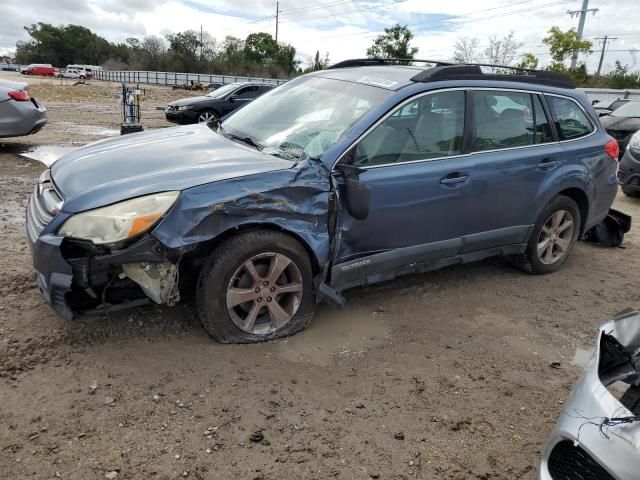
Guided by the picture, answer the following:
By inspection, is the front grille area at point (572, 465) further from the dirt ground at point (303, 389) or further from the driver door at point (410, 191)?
the driver door at point (410, 191)

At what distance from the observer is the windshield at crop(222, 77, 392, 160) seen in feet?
11.7

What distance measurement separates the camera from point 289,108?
4.11 meters

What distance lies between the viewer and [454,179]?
387cm

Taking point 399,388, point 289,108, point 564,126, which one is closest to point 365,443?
point 399,388

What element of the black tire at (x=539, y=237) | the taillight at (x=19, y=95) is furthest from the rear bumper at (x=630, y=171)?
the taillight at (x=19, y=95)

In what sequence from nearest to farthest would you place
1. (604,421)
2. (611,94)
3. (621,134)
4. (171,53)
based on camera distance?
(604,421)
(621,134)
(611,94)
(171,53)

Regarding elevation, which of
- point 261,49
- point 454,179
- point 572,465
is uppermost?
point 261,49

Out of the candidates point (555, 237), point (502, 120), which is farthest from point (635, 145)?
point (502, 120)

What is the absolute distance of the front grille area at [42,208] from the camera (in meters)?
3.01

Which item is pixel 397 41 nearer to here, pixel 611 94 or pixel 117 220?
pixel 611 94

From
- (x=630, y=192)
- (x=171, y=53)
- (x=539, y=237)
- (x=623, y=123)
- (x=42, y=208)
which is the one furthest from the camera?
(x=171, y=53)

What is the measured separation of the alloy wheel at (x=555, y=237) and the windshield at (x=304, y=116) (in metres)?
2.13

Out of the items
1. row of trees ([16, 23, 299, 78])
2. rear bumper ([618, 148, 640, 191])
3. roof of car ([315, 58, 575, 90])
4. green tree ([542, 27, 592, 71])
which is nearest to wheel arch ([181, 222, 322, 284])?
roof of car ([315, 58, 575, 90])

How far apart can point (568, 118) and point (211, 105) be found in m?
12.3
